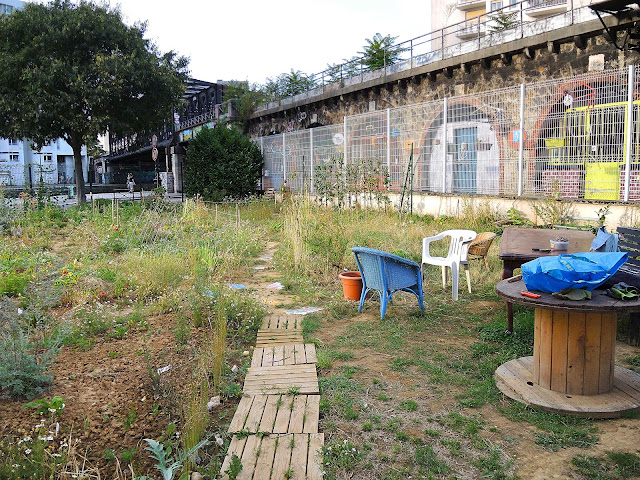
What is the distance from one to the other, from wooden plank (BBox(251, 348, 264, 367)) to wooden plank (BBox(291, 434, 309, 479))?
4.33 feet

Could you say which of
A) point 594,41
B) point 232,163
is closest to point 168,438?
point 594,41

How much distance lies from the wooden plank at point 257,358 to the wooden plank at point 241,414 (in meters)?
0.66

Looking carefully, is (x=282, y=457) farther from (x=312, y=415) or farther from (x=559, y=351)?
(x=559, y=351)

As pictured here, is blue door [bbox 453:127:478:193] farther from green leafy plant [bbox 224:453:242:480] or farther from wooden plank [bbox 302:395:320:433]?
green leafy plant [bbox 224:453:242:480]

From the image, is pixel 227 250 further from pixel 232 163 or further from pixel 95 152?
pixel 95 152

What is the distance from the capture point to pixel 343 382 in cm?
423

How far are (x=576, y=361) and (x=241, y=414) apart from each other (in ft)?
7.59

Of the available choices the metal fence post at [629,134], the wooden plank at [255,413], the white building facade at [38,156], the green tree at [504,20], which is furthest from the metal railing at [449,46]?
the white building facade at [38,156]

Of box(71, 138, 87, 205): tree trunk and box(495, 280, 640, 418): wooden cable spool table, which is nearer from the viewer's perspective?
box(495, 280, 640, 418): wooden cable spool table

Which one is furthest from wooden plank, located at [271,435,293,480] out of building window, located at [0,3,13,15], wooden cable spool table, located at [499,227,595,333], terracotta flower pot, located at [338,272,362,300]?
building window, located at [0,3,13,15]

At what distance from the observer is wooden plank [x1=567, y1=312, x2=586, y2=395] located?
383 centimetres

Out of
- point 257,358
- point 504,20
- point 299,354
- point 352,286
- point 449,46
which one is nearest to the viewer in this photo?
point 257,358

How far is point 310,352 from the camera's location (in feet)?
16.2

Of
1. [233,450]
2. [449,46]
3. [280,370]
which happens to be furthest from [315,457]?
[449,46]
